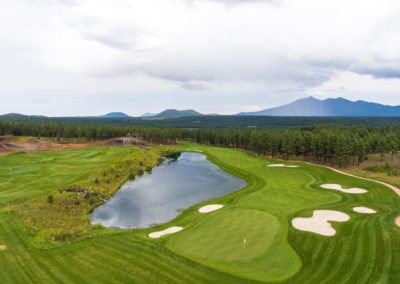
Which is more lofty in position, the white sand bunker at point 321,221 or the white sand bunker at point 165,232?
the white sand bunker at point 321,221

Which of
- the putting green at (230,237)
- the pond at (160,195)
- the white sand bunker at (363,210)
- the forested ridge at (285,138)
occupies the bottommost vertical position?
the pond at (160,195)

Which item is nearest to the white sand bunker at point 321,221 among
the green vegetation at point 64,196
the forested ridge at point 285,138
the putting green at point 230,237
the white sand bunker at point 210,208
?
the putting green at point 230,237

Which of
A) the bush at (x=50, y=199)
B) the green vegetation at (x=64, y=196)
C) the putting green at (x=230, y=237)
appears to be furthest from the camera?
the bush at (x=50, y=199)

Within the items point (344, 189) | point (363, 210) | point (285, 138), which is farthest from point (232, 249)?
point (285, 138)

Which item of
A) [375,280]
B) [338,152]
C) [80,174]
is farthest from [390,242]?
[80,174]

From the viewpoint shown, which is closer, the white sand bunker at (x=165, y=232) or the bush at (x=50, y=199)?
the white sand bunker at (x=165, y=232)

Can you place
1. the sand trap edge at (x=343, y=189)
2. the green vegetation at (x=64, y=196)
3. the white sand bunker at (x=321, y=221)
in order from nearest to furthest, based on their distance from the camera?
1. the white sand bunker at (x=321, y=221)
2. the green vegetation at (x=64, y=196)
3. the sand trap edge at (x=343, y=189)

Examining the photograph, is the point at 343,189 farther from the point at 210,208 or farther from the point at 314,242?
the point at 210,208

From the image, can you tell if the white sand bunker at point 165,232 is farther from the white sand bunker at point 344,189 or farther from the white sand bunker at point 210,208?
the white sand bunker at point 344,189
